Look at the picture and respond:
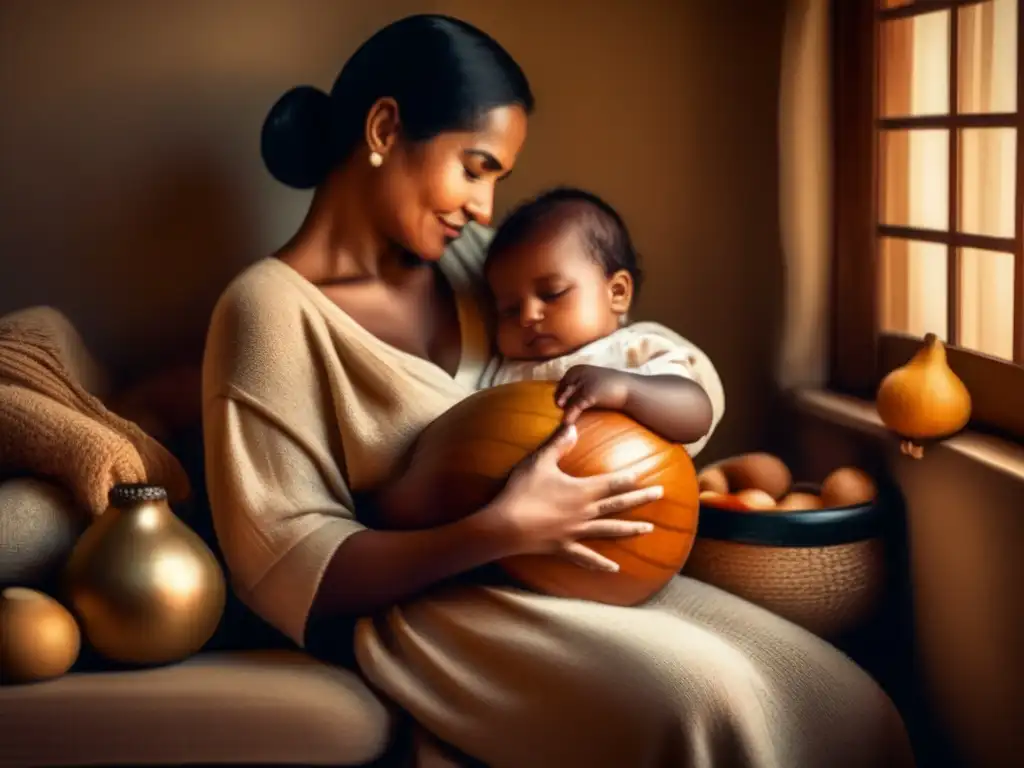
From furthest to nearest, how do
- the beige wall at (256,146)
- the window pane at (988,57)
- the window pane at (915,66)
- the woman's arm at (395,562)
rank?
the beige wall at (256,146) < the window pane at (915,66) < the window pane at (988,57) < the woman's arm at (395,562)

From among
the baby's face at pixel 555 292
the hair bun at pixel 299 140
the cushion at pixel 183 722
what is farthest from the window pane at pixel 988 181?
the cushion at pixel 183 722

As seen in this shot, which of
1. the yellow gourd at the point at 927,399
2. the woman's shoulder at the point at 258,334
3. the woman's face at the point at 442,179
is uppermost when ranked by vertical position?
the woman's face at the point at 442,179

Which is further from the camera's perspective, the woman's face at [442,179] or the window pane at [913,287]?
the window pane at [913,287]

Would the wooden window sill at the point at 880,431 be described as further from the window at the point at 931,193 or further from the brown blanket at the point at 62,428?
the brown blanket at the point at 62,428

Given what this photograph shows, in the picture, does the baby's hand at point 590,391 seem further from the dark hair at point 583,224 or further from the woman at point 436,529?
the dark hair at point 583,224

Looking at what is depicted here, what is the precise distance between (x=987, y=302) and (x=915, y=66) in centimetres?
50

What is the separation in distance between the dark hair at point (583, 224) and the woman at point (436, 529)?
6cm

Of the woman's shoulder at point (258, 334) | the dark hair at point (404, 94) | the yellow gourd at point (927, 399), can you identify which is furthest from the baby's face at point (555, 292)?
the yellow gourd at point (927, 399)

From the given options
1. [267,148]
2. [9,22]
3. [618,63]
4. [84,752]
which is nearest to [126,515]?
[84,752]

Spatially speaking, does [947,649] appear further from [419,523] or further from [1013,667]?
[419,523]

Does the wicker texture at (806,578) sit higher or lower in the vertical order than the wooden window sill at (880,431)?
lower

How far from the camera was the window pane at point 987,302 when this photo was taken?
6.20 feet

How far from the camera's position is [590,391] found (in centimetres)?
170

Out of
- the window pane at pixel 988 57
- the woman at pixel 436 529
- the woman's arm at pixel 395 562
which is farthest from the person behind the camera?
the window pane at pixel 988 57
